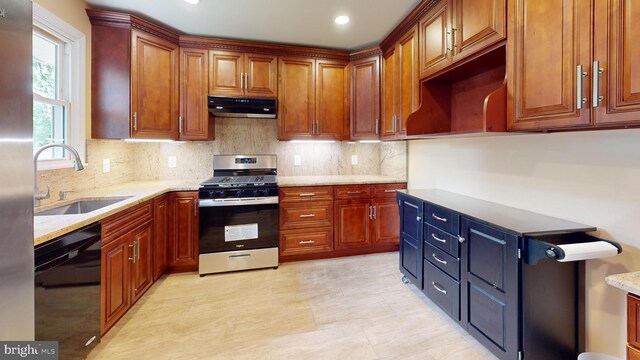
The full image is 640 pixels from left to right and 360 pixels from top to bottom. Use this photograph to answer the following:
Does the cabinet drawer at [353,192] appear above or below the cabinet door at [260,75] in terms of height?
below

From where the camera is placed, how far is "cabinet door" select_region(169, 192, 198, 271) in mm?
2818

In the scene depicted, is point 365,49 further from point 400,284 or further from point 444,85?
point 400,284

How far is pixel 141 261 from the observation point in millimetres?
2324

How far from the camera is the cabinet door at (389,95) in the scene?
120 inches

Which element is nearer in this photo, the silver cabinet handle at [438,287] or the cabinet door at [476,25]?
the cabinet door at [476,25]

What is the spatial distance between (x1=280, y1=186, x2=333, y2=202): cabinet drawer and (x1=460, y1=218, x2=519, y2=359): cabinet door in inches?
64.6

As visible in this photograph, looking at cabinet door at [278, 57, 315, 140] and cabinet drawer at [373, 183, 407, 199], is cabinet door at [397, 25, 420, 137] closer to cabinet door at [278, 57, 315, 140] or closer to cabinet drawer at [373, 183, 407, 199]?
cabinet drawer at [373, 183, 407, 199]

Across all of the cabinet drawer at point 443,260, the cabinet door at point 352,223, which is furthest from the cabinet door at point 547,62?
the cabinet door at point 352,223

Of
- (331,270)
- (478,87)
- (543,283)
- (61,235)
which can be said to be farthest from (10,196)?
(478,87)

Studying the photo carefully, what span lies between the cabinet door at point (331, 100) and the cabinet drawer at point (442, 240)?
68.0 inches

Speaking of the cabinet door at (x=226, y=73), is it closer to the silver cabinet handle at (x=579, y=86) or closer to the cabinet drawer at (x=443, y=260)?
the cabinet drawer at (x=443, y=260)

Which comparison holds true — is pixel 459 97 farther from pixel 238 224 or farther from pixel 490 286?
pixel 238 224

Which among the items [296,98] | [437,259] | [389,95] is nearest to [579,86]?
[437,259]

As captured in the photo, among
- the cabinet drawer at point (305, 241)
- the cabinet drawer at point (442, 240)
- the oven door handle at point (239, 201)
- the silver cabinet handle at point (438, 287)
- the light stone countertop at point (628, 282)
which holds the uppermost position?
the oven door handle at point (239, 201)
